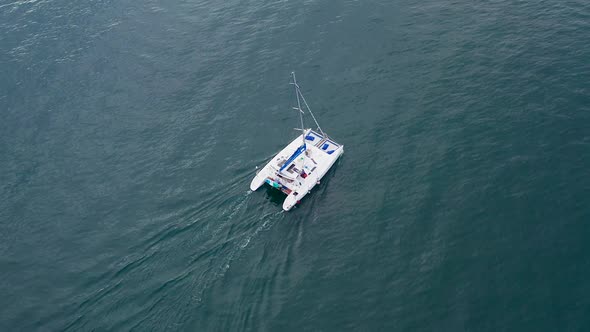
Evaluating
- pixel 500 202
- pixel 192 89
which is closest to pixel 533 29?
pixel 500 202

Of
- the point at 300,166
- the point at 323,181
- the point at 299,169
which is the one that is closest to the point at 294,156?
the point at 300,166

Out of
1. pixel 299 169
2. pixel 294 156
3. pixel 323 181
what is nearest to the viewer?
pixel 299 169

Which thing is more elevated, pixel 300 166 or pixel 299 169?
pixel 300 166

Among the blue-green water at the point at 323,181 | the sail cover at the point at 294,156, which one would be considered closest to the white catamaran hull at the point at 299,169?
the sail cover at the point at 294,156

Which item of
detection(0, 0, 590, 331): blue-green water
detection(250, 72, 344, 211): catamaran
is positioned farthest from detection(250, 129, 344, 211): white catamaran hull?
detection(0, 0, 590, 331): blue-green water

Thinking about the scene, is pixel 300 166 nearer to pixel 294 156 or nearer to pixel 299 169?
pixel 299 169

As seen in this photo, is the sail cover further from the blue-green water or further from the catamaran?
the blue-green water
